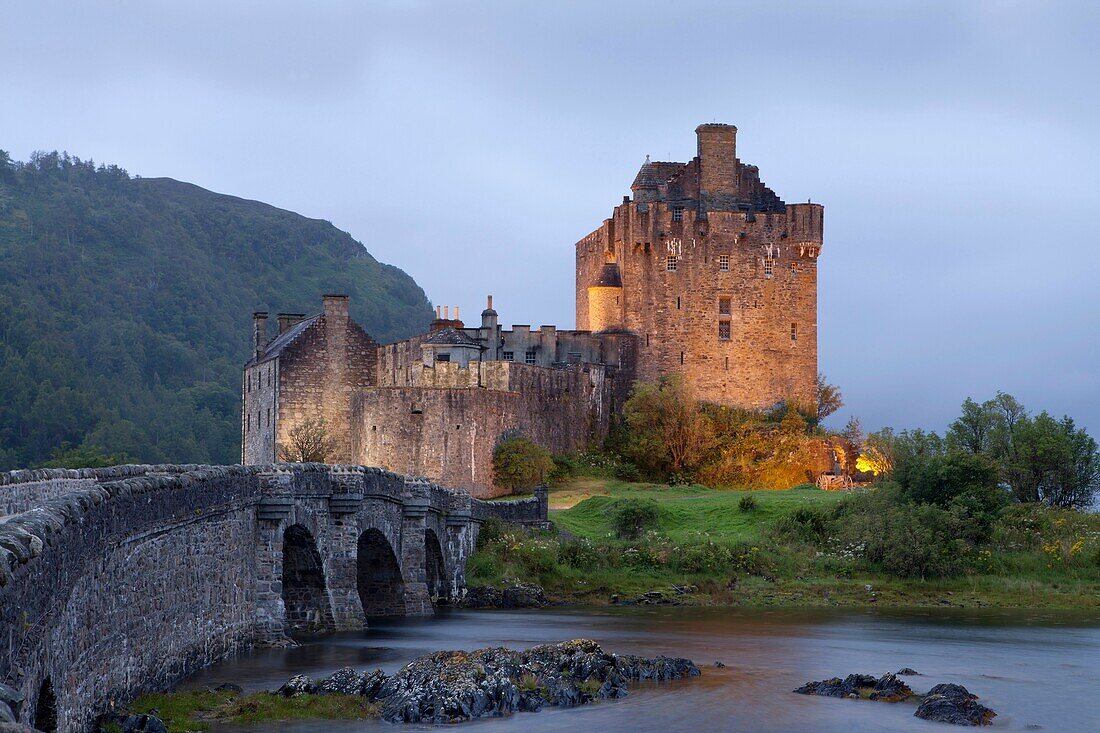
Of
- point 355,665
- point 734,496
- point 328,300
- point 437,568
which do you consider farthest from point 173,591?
point 328,300

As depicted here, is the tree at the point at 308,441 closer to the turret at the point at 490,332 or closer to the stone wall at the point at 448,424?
the stone wall at the point at 448,424

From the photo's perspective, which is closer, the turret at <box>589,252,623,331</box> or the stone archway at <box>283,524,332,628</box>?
the stone archway at <box>283,524,332,628</box>

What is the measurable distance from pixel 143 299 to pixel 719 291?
7701 centimetres

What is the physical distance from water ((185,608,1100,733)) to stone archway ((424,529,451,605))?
2.17 m

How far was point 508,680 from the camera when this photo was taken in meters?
25.5

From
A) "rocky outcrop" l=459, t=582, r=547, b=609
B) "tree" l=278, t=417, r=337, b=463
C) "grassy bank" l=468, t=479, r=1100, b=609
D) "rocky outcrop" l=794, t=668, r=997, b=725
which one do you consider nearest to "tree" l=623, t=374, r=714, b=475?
"tree" l=278, t=417, r=337, b=463

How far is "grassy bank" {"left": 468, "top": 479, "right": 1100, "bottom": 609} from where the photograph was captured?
162 ft

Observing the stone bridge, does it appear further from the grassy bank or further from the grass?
the grassy bank

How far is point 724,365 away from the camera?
81625mm

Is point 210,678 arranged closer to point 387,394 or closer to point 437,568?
point 437,568

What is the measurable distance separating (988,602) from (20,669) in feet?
134

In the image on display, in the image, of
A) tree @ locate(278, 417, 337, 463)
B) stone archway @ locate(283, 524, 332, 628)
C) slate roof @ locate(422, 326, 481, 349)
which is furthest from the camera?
slate roof @ locate(422, 326, 481, 349)

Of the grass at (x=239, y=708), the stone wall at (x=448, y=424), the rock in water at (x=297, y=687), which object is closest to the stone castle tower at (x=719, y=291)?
the stone wall at (x=448, y=424)

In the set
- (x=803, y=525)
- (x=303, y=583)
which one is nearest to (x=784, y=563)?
(x=803, y=525)
